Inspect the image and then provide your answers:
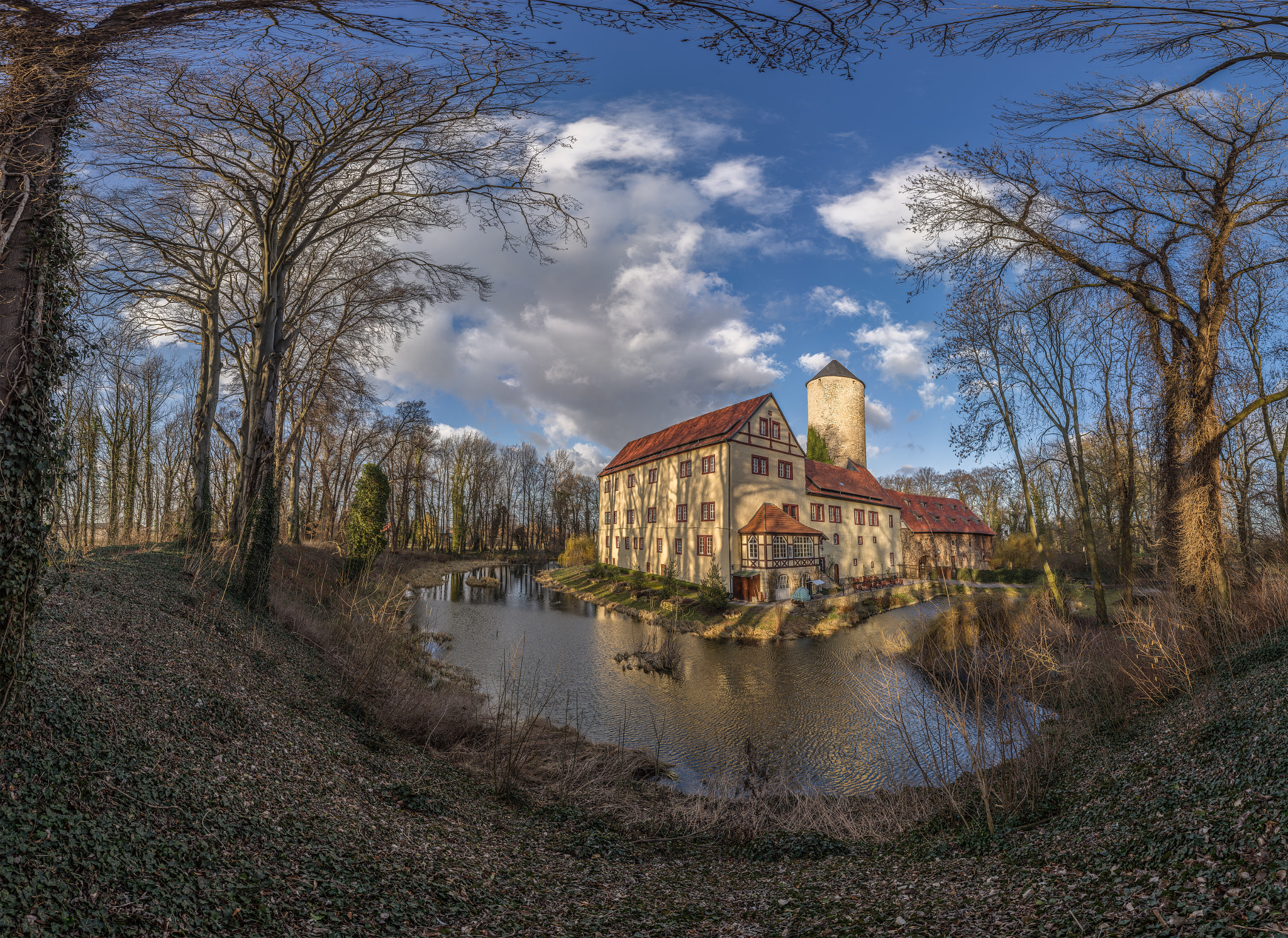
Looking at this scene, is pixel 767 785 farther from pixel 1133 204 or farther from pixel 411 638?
pixel 1133 204

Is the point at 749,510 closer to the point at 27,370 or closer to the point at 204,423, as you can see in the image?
the point at 204,423

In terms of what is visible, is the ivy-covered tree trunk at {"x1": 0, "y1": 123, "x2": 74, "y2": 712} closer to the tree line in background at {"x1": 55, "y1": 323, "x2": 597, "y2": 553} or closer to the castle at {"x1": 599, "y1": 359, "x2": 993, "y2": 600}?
the tree line in background at {"x1": 55, "y1": 323, "x2": 597, "y2": 553}

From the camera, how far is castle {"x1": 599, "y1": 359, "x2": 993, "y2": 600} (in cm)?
2588

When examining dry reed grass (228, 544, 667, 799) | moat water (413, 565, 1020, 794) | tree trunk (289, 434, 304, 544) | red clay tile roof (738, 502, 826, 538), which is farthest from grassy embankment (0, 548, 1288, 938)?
red clay tile roof (738, 502, 826, 538)

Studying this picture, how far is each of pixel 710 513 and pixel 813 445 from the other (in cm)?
2039

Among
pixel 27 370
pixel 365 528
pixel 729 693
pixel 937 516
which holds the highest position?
pixel 27 370

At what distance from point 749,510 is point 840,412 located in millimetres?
23846

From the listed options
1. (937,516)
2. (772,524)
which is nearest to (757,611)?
(772,524)

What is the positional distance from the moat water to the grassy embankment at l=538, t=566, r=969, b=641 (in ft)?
2.42

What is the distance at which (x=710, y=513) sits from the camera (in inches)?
1065

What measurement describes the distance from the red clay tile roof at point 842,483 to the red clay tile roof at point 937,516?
1.97 m

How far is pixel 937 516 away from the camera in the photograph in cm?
4112

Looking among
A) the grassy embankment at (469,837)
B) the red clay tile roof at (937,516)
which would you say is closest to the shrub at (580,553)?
the red clay tile roof at (937,516)

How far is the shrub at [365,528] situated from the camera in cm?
1988
